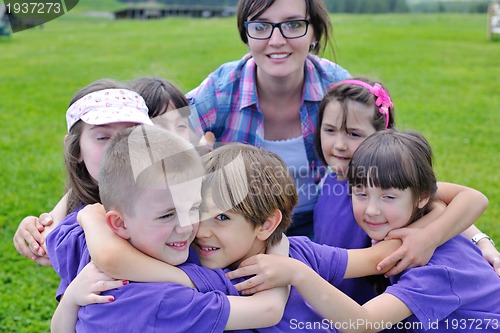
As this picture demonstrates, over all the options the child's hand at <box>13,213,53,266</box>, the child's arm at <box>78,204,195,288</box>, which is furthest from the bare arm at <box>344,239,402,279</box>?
the child's hand at <box>13,213,53,266</box>

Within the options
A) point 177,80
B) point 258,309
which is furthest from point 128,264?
point 177,80

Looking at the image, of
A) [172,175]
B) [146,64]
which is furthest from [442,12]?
[172,175]

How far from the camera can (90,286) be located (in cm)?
202

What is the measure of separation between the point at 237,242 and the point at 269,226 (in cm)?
13

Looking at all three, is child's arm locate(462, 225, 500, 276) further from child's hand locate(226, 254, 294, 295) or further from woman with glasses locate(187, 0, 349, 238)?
child's hand locate(226, 254, 294, 295)

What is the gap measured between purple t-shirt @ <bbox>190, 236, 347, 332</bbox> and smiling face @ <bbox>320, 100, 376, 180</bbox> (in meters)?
0.72

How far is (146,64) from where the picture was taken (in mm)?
14133

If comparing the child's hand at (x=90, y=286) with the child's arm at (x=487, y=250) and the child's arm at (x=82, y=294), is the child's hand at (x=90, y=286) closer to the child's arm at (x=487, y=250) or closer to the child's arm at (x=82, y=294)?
the child's arm at (x=82, y=294)

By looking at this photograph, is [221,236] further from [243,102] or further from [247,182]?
[243,102]

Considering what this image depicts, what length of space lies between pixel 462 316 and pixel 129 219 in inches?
52.1

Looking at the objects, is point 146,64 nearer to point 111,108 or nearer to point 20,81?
point 20,81

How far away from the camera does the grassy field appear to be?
5.15 m

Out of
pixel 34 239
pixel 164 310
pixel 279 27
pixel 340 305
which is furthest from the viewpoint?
pixel 279 27

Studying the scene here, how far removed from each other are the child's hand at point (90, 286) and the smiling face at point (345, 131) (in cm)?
138
